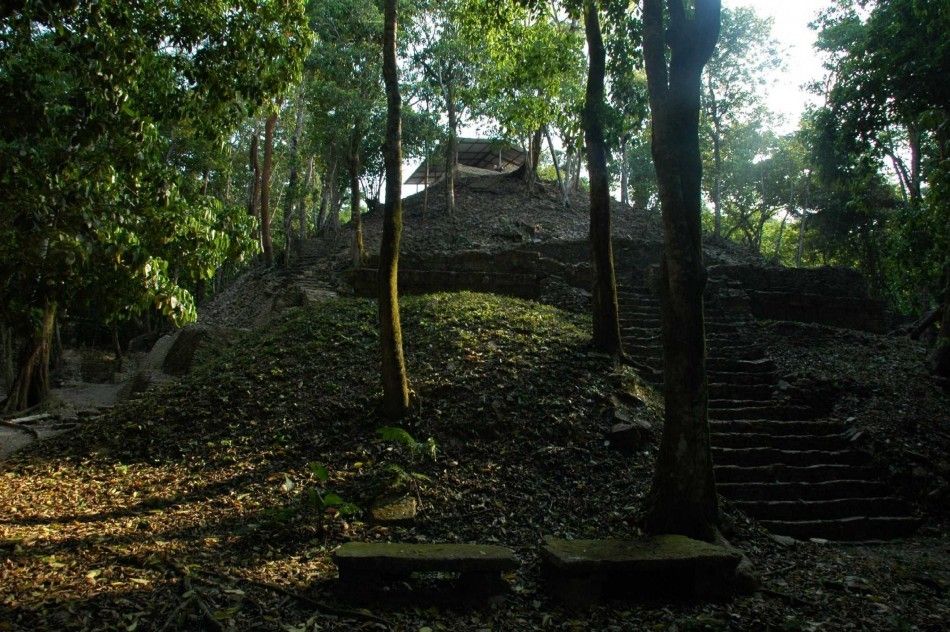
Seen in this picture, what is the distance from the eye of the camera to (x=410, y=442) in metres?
5.76

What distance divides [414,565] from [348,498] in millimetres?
1731

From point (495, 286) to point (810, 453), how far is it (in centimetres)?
684

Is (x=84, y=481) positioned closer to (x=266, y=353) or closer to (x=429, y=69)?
(x=266, y=353)

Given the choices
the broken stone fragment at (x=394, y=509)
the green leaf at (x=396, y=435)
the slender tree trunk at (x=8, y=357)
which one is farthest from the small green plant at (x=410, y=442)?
the slender tree trunk at (x=8, y=357)

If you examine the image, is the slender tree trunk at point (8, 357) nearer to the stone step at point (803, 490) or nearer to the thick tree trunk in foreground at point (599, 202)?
the thick tree trunk in foreground at point (599, 202)

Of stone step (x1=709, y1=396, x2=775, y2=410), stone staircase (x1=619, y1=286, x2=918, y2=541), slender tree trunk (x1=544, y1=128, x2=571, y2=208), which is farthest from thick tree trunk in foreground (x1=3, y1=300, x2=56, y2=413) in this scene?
slender tree trunk (x1=544, y1=128, x2=571, y2=208)

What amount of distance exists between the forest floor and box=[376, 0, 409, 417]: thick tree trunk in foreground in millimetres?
320

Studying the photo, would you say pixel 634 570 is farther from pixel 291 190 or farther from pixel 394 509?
pixel 291 190

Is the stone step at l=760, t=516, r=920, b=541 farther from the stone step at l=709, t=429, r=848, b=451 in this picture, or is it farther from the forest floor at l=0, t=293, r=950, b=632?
the stone step at l=709, t=429, r=848, b=451

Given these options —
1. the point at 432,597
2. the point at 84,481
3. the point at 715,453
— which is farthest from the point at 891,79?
the point at 84,481

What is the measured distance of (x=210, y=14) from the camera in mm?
5246

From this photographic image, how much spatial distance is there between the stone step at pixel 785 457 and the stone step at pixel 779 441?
138mm

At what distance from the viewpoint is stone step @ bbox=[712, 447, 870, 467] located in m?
6.95

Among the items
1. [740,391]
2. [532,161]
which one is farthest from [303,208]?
[740,391]
